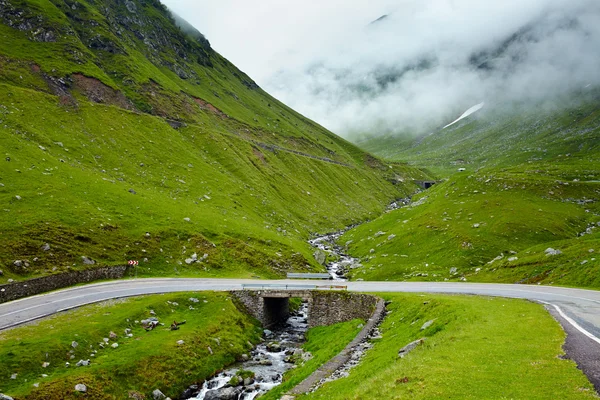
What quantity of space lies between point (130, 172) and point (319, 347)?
68.6 m

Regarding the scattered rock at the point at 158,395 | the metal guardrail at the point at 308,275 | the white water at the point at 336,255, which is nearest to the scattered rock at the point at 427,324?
the scattered rock at the point at 158,395

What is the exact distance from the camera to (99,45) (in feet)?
518

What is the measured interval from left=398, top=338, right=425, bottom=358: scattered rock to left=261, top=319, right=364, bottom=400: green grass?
8926mm

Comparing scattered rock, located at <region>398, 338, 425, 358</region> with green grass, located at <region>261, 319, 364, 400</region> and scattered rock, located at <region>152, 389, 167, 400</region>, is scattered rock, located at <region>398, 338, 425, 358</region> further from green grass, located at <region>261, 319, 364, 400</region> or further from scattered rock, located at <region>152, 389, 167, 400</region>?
scattered rock, located at <region>152, 389, 167, 400</region>

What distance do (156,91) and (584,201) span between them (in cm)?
14468

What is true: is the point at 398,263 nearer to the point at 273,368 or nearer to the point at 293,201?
the point at 273,368

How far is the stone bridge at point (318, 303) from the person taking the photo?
49.0 metres

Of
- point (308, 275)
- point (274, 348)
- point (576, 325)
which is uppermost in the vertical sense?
point (308, 275)

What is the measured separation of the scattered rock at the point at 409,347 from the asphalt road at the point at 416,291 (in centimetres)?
885

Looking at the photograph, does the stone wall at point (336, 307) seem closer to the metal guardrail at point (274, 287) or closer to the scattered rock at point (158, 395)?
the metal guardrail at point (274, 287)

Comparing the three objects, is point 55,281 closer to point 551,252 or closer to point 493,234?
point 551,252

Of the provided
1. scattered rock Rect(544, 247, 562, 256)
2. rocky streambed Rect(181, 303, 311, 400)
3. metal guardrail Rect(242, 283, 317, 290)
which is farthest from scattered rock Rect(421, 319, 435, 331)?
scattered rock Rect(544, 247, 562, 256)

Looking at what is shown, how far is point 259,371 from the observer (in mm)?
37219

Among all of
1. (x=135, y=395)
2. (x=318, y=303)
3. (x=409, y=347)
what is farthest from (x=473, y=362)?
(x=318, y=303)
